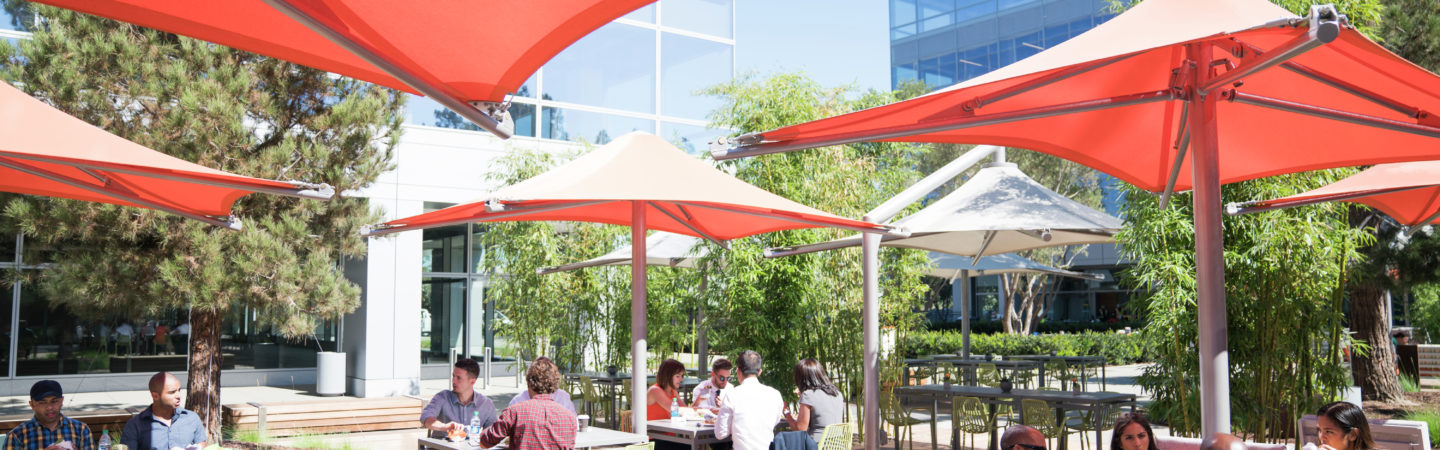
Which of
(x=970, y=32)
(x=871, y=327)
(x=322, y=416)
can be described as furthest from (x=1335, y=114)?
(x=970, y=32)

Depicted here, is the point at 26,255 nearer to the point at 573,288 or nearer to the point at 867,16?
the point at 573,288

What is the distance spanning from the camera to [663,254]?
32.8ft

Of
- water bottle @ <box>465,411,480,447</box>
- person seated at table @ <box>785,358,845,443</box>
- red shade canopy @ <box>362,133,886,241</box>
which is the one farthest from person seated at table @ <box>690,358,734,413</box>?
water bottle @ <box>465,411,480,447</box>

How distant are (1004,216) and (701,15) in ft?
34.1

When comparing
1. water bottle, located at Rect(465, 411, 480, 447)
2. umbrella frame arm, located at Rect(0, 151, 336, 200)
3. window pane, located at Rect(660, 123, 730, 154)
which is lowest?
water bottle, located at Rect(465, 411, 480, 447)

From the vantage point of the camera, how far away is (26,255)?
323 inches

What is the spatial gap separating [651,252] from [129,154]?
633 centimetres

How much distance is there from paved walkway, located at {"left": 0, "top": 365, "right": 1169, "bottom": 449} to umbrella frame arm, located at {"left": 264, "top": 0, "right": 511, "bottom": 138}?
6256mm

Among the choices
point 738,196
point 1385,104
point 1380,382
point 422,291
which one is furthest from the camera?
point 422,291

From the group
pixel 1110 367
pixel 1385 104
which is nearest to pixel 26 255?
pixel 1385 104

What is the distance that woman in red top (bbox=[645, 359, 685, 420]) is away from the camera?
6.92m

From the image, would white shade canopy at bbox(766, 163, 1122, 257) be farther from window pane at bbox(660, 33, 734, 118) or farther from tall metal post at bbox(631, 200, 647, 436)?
window pane at bbox(660, 33, 734, 118)

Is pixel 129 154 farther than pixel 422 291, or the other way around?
pixel 422 291

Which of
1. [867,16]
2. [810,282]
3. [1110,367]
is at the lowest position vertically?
[1110,367]
